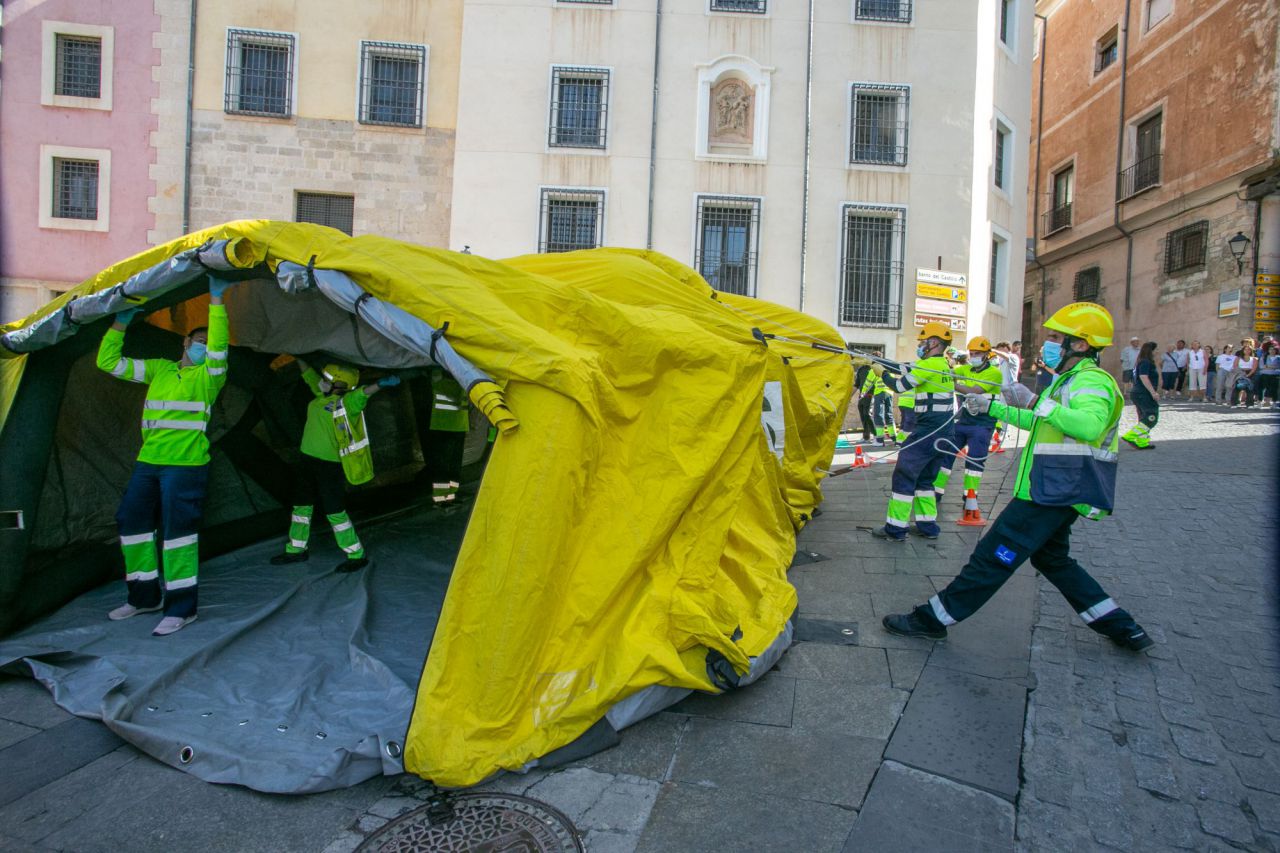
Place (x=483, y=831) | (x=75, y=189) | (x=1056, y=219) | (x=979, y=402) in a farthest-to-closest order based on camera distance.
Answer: (x=1056, y=219) < (x=75, y=189) < (x=979, y=402) < (x=483, y=831)

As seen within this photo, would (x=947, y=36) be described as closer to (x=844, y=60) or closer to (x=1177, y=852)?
(x=844, y=60)

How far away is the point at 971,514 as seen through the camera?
279 inches

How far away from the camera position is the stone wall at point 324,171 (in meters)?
16.1

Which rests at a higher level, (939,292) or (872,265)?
(872,265)

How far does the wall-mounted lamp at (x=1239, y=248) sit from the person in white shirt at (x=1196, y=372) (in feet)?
6.45

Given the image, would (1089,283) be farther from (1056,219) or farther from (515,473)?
(515,473)

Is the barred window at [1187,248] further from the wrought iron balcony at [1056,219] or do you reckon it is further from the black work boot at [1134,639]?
the black work boot at [1134,639]

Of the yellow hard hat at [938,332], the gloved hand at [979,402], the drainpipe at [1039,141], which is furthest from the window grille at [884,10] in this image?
the gloved hand at [979,402]

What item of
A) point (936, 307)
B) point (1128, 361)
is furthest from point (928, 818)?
point (1128, 361)

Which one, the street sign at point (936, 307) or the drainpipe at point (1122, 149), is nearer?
the street sign at point (936, 307)

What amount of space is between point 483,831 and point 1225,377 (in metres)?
19.4

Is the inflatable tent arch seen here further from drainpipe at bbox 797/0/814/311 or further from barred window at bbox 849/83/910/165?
barred window at bbox 849/83/910/165

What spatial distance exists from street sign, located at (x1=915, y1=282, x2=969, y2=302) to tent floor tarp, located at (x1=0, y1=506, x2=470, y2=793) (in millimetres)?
13684

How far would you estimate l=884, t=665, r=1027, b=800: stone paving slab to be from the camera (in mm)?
3096
